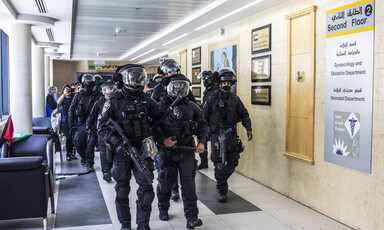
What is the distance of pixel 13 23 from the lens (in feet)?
25.8

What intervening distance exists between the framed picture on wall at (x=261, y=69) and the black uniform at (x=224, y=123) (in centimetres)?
92

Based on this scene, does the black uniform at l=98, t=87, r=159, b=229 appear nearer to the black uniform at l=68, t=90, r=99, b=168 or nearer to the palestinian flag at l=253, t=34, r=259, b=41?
the palestinian flag at l=253, t=34, r=259, b=41

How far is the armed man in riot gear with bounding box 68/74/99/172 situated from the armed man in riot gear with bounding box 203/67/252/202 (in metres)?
2.80

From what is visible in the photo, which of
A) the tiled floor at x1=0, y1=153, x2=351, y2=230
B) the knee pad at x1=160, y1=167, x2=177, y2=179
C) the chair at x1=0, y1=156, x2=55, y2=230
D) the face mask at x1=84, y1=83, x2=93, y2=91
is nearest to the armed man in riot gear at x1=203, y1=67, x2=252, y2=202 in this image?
the tiled floor at x1=0, y1=153, x2=351, y2=230

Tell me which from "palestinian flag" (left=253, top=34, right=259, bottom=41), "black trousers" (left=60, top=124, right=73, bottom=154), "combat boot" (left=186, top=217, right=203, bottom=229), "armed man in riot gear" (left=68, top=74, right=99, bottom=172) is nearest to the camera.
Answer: "combat boot" (left=186, top=217, right=203, bottom=229)

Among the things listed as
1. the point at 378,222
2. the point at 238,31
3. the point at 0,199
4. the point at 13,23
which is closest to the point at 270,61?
the point at 238,31

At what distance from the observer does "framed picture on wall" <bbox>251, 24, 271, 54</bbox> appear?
6.48m

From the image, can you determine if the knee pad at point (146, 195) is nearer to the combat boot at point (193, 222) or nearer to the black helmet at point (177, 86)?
the combat boot at point (193, 222)

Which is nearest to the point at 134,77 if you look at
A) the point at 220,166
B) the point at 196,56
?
the point at 220,166

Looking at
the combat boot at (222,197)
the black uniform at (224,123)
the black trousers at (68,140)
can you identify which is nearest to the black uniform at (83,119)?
the black trousers at (68,140)

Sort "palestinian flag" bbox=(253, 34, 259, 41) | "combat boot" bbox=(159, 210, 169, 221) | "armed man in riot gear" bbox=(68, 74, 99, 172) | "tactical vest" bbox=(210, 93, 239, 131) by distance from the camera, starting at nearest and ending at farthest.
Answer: "combat boot" bbox=(159, 210, 169, 221) < "tactical vest" bbox=(210, 93, 239, 131) < "palestinian flag" bbox=(253, 34, 259, 41) < "armed man in riot gear" bbox=(68, 74, 99, 172)

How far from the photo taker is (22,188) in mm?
4270

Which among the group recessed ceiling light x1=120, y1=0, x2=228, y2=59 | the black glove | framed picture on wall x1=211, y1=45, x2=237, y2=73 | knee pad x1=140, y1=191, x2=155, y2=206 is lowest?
knee pad x1=140, y1=191, x2=155, y2=206

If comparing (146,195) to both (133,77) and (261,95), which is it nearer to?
(133,77)
